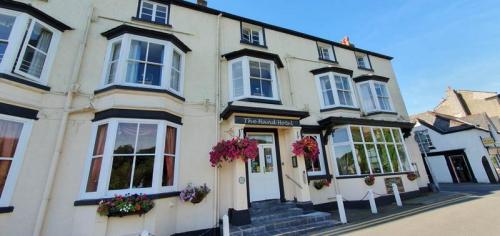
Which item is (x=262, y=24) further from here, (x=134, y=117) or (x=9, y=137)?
(x=9, y=137)

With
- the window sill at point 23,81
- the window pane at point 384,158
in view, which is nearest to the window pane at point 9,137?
the window sill at point 23,81

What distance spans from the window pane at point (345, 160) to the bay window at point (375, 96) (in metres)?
3.63

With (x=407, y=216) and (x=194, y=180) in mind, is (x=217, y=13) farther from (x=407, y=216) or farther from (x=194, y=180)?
(x=407, y=216)

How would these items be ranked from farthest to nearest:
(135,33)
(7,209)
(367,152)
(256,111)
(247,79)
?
(367,152) → (247,79) → (256,111) → (135,33) → (7,209)

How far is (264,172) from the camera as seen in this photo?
346 inches

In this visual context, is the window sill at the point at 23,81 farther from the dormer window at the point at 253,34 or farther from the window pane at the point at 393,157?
the window pane at the point at 393,157

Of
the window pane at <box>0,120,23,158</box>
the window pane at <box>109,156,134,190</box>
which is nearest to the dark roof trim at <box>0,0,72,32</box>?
the window pane at <box>0,120,23,158</box>

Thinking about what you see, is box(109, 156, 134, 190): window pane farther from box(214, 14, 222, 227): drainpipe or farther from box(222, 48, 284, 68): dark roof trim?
box(222, 48, 284, 68): dark roof trim

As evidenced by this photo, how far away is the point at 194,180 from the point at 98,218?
2.83m

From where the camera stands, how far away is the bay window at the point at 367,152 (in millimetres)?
10516

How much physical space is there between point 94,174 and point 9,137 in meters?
2.37

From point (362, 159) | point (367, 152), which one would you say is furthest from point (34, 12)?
point (367, 152)

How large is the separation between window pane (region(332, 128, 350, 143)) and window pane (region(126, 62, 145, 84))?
367 inches

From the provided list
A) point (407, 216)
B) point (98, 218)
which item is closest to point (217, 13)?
point (98, 218)
